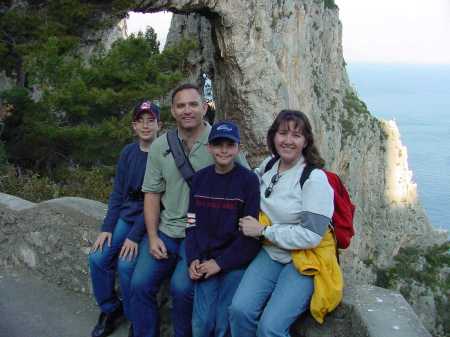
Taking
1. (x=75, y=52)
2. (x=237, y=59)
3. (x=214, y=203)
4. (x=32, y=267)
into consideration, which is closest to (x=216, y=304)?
(x=214, y=203)

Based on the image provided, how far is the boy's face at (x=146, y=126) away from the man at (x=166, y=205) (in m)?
0.30

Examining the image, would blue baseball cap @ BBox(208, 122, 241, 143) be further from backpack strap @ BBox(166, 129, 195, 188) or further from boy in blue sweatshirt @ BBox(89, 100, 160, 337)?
boy in blue sweatshirt @ BBox(89, 100, 160, 337)

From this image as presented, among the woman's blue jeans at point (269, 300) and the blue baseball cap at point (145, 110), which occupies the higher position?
the blue baseball cap at point (145, 110)

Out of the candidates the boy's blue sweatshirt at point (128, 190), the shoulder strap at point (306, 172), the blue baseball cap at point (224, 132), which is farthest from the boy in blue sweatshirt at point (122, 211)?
the shoulder strap at point (306, 172)

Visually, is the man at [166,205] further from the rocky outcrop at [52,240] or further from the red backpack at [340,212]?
the red backpack at [340,212]

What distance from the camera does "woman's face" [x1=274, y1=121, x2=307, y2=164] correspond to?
9.21ft

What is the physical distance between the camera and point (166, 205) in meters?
3.13

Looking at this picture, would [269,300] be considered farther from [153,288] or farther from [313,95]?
[313,95]

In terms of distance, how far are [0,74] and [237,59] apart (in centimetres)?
827

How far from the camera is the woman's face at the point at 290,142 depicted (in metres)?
2.81

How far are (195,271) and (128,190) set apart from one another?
0.80 meters

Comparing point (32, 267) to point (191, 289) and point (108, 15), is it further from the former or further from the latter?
point (108, 15)

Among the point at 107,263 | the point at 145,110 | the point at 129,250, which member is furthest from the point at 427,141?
the point at 129,250

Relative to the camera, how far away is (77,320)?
3766 millimetres
